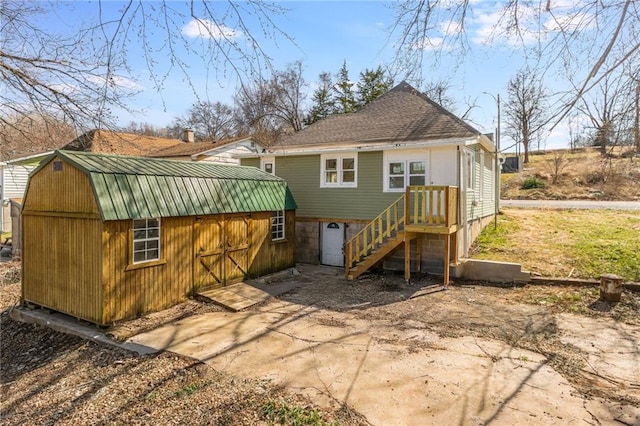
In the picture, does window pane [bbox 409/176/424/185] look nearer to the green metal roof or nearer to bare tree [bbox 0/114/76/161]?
the green metal roof

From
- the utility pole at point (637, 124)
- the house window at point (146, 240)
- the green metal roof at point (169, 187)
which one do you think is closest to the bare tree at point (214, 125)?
the green metal roof at point (169, 187)

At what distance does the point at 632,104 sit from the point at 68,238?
9.69m

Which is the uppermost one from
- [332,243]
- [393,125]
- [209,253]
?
[393,125]

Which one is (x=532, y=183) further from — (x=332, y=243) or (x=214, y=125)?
(x=214, y=125)

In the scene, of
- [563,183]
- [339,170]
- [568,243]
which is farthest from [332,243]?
[563,183]

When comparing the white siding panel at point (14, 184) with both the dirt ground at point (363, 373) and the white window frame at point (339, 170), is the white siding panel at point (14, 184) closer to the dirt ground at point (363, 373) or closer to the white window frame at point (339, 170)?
the dirt ground at point (363, 373)

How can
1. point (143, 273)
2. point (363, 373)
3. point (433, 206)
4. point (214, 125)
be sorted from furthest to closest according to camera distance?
point (214, 125) < point (433, 206) < point (143, 273) < point (363, 373)

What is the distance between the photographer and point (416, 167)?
11602 mm

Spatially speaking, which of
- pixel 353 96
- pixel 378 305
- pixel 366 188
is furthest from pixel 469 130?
pixel 353 96

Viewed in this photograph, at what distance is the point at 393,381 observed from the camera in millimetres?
5199

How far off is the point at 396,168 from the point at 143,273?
7.70 meters

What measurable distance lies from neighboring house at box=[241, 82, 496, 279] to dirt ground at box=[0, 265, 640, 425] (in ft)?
5.78

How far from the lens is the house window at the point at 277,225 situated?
39.1 ft

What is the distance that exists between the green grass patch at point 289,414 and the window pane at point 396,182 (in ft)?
27.2
